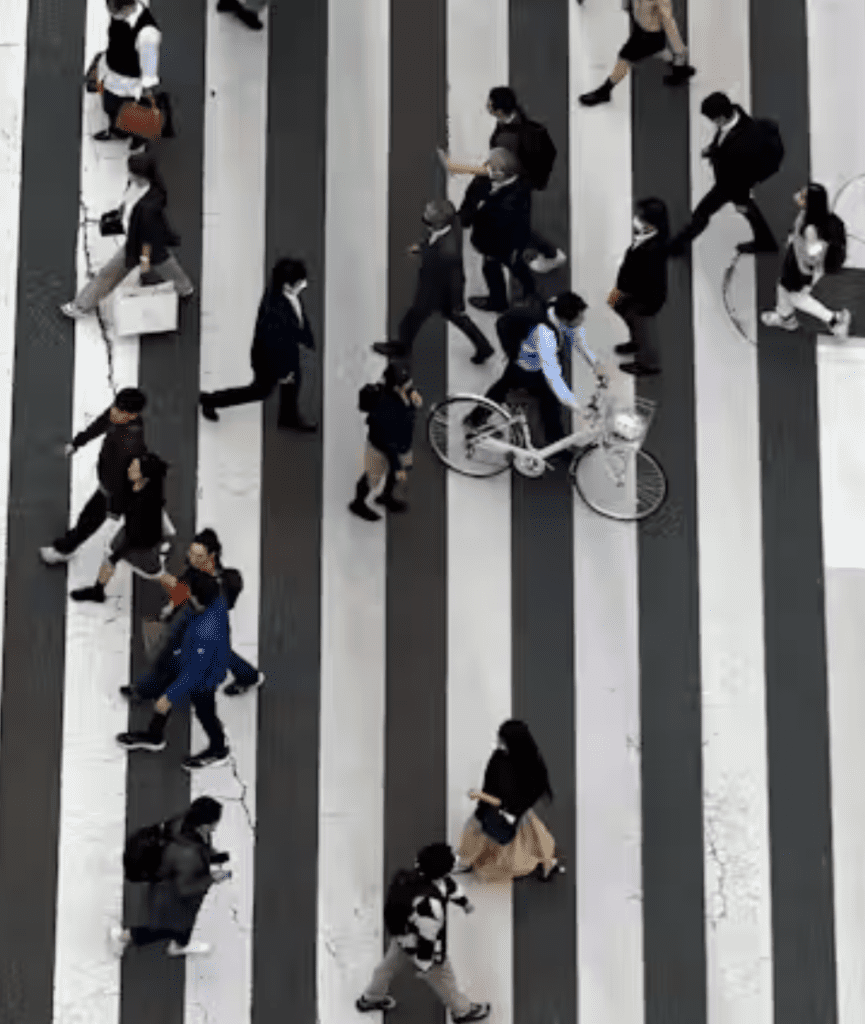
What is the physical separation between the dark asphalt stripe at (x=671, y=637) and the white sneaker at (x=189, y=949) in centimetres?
321

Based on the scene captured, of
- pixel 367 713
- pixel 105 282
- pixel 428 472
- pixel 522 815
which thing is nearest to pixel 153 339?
pixel 105 282

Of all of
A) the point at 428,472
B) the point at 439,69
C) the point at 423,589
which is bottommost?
the point at 423,589

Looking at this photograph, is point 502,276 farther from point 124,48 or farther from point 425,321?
point 124,48

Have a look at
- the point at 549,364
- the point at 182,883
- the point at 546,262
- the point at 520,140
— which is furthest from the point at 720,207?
the point at 182,883

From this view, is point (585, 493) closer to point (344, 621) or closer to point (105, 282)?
point (344, 621)

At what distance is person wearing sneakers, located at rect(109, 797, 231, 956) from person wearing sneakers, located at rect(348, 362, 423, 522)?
2.98 metres

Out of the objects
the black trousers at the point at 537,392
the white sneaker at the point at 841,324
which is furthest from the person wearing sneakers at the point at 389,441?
the white sneaker at the point at 841,324

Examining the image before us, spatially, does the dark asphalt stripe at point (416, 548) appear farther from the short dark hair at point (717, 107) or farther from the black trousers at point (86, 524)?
the short dark hair at point (717, 107)

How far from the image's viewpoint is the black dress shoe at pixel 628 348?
16.2 meters

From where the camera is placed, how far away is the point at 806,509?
52.1ft

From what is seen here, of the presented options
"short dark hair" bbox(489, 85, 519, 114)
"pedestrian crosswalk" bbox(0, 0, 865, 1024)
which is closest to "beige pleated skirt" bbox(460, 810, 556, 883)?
"pedestrian crosswalk" bbox(0, 0, 865, 1024)

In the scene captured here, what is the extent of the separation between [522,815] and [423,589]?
2.26 meters

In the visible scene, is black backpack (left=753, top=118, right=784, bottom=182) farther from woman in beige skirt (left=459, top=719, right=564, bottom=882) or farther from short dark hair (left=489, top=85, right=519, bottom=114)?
woman in beige skirt (left=459, top=719, right=564, bottom=882)

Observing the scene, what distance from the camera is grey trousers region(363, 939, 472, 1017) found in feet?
44.0
